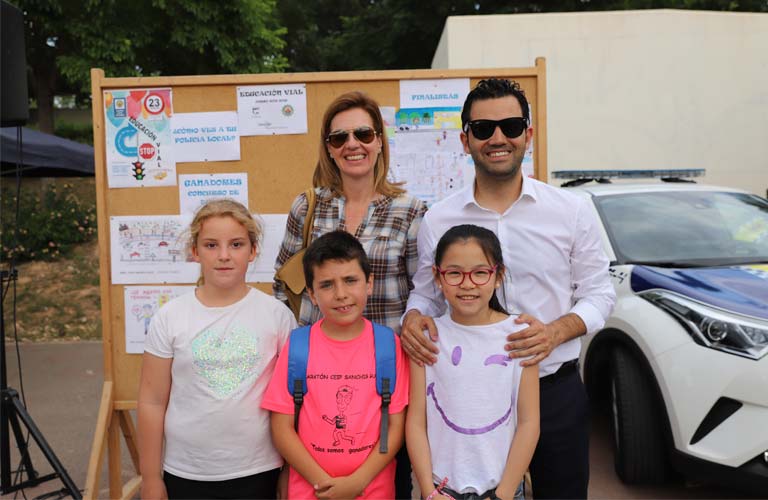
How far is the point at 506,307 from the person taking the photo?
2182mm

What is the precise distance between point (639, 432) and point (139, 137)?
10.9ft

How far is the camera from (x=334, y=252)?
2.05m

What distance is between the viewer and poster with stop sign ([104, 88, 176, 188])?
3.40m

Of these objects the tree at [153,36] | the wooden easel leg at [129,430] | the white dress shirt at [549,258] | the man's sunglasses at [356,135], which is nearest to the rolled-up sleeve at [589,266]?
the white dress shirt at [549,258]

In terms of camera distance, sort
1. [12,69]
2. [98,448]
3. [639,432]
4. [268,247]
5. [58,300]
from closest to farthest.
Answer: [98,448], [639,432], [268,247], [12,69], [58,300]

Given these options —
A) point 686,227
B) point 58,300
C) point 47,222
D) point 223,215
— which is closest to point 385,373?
point 223,215

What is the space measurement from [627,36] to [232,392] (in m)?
9.58

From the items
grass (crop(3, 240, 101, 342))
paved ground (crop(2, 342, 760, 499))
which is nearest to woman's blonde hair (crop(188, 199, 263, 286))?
paved ground (crop(2, 342, 760, 499))

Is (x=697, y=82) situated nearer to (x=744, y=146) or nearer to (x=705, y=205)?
(x=744, y=146)

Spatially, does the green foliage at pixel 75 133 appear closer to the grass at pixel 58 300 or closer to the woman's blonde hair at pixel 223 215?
the grass at pixel 58 300

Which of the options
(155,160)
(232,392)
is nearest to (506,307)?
(232,392)

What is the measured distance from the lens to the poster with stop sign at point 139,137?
11.1ft

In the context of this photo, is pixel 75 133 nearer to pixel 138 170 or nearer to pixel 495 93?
pixel 138 170

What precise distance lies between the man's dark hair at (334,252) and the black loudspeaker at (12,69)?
8.63ft
